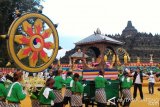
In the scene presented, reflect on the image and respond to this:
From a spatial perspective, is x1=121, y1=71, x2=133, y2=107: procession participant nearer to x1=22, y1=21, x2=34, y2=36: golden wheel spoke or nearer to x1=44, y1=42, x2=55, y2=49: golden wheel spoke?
x1=44, y1=42, x2=55, y2=49: golden wheel spoke

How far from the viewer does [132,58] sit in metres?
53.2

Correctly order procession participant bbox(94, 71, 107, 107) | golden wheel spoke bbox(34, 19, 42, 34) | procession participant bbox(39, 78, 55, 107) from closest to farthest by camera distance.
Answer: golden wheel spoke bbox(34, 19, 42, 34)
procession participant bbox(39, 78, 55, 107)
procession participant bbox(94, 71, 107, 107)

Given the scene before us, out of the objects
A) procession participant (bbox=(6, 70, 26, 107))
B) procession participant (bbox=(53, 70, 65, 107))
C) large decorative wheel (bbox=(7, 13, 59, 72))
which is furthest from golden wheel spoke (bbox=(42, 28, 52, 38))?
procession participant (bbox=(53, 70, 65, 107))

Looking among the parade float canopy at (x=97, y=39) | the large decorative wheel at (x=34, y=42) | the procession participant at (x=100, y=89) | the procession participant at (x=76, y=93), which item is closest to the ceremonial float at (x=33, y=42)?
the large decorative wheel at (x=34, y=42)

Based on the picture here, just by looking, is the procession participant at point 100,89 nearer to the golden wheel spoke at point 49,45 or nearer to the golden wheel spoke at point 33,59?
the golden wheel spoke at point 49,45

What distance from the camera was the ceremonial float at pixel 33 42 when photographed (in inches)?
279

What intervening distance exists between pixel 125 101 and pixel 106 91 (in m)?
0.78

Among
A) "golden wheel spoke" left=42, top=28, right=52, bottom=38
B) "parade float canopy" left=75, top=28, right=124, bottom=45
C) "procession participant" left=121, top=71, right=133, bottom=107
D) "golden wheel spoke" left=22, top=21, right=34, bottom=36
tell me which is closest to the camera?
"golden wheel spoke" left=22, top=21, right=34, bottom=36

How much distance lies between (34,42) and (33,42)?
0.10 ft

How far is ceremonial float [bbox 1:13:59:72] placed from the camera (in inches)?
279

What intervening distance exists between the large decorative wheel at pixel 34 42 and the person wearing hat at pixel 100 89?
360cm

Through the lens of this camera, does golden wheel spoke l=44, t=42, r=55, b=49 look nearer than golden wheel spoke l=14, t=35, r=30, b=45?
No

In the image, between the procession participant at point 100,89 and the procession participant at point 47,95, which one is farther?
the procession participant at point 100,89

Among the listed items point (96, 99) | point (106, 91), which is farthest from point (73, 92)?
point (106, 91)
